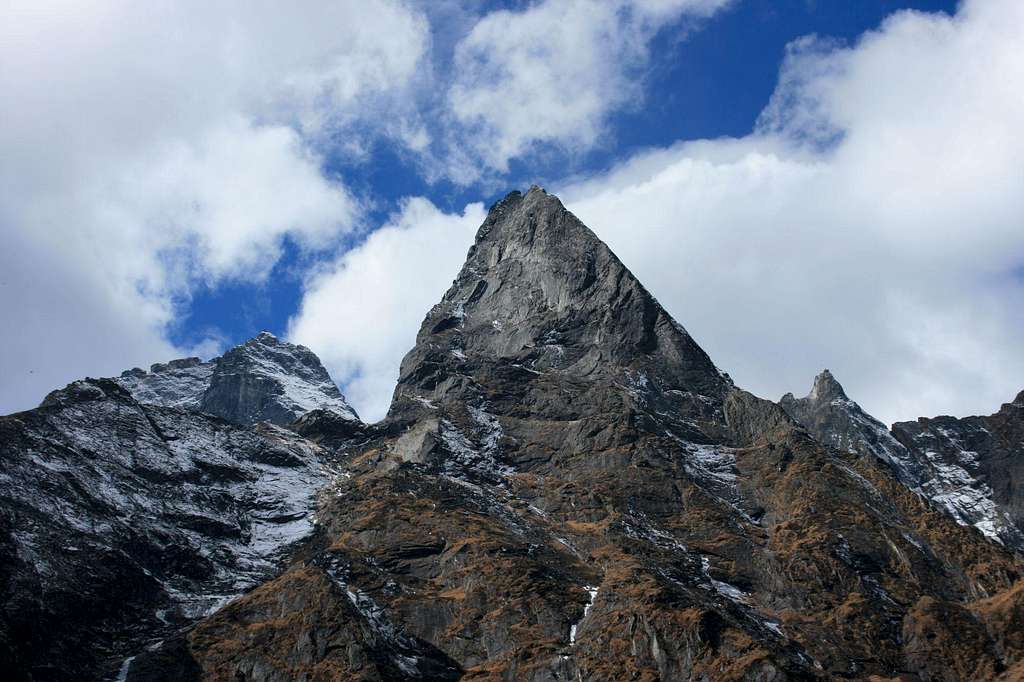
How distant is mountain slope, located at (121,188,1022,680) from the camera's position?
98.7 metres

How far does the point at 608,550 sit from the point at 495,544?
12221 millimetres

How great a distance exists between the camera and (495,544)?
115 meters

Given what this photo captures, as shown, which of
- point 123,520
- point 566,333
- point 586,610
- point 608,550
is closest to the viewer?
point 586,610

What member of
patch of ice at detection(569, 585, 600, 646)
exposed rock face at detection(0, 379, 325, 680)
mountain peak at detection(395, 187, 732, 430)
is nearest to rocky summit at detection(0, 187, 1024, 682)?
exposed rock face at detection(0, 379, 325, 680)

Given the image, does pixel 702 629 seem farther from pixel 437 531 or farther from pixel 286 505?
pixel 286 505

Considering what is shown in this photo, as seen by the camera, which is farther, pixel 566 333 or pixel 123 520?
pixel 566 333

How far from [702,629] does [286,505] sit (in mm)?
59221

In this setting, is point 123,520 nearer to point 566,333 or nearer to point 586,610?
point 586,610

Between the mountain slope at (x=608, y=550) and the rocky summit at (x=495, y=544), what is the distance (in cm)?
32

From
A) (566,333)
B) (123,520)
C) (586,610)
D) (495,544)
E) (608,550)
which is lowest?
(586,610)

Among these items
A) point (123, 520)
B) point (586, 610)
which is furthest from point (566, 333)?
point (123, 520)

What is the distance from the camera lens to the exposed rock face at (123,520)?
101 metres

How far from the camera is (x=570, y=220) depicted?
199m

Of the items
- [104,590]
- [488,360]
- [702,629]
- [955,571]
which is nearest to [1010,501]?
[955,571]
